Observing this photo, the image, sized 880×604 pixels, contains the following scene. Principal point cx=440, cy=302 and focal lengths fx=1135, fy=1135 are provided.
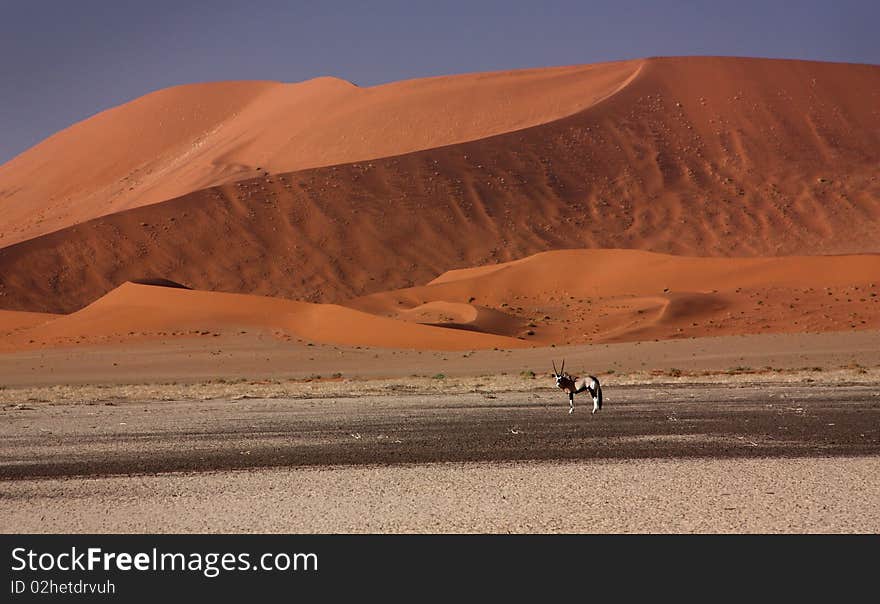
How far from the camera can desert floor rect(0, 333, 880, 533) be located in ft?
30.3

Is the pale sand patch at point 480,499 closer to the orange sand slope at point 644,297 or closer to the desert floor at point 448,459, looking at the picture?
the desert floor at point 448,459

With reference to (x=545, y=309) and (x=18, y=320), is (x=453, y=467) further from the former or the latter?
(x=18, y=320)

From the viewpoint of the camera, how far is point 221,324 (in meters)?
38.6

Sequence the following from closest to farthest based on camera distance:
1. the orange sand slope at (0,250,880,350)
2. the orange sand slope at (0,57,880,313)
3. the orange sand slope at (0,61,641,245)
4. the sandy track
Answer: the sandy track, the orange sand slope at (0,250,880,350), the orange sand slope at (0,57,880,313), the orange sand slope at (0,61,641,245)

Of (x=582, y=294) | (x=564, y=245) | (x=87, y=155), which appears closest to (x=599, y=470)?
(x=582, y=294)

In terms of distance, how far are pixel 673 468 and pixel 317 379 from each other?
16.1 m

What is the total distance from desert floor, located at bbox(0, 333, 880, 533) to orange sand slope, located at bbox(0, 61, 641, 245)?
5710 centimetres

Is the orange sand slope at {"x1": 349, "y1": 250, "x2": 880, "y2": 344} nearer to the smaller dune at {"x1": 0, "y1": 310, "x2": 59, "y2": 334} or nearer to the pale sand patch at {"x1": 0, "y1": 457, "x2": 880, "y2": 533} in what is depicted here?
the smaller dune at {"x1": 0, "y1": 310, "x2": 59, "y2": 334}

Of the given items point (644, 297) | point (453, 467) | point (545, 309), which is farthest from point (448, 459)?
point (545, 309)

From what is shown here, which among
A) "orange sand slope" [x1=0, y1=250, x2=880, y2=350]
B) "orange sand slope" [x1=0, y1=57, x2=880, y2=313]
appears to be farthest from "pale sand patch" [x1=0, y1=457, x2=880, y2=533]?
"orange sand slope" [x1=0, y1=57, x2=880, y2=313]

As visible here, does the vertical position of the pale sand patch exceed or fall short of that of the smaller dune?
it falls short

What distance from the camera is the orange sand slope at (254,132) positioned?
7931 centimetres

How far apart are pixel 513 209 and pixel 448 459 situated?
5352cm
